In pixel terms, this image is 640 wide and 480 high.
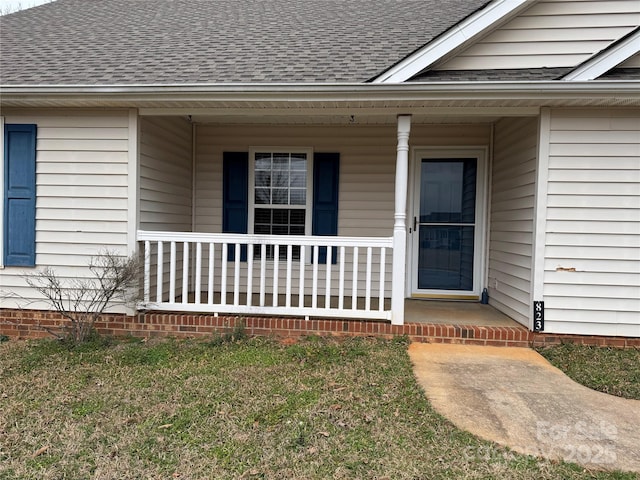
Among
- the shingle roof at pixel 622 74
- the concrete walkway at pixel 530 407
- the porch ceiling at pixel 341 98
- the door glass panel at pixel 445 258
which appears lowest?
the concrete walkway at pixel 530 407

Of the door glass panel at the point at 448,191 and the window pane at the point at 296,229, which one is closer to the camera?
the door glass panel at the point at 448,191

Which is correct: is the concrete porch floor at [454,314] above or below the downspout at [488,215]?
below

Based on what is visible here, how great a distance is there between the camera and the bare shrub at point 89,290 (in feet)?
12.8

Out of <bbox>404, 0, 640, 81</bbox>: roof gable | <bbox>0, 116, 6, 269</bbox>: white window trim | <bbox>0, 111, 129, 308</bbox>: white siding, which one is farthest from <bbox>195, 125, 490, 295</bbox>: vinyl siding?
<bbox>0, 116, 6, 269</bbox>: white window trim

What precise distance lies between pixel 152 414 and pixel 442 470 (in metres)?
1.80

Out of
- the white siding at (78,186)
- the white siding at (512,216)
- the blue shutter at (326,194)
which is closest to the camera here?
the white siding at (512,216)

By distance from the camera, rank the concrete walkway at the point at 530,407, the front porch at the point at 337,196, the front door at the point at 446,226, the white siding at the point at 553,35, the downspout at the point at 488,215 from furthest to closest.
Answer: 1. the front door at the point at 446,226
2. the downspout at the point at 488,215
3. the front porch at the point at 337,196
4. the white siding at the point at 553,35
5. the concrete walkway at the point at 530,407

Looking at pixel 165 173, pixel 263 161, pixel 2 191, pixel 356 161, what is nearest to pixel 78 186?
pixel 2 191

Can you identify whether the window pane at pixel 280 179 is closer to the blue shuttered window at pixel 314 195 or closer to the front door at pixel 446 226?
the blue shuttered window at pixel 314 195

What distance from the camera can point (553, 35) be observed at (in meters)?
3.91

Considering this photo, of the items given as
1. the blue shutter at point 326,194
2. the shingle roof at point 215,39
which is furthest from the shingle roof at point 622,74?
the blue shutter at point 326,194

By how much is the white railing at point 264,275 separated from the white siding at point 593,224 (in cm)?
166

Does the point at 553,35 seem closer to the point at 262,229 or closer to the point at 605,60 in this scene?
the point at 605,60

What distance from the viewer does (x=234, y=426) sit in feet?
7.95
